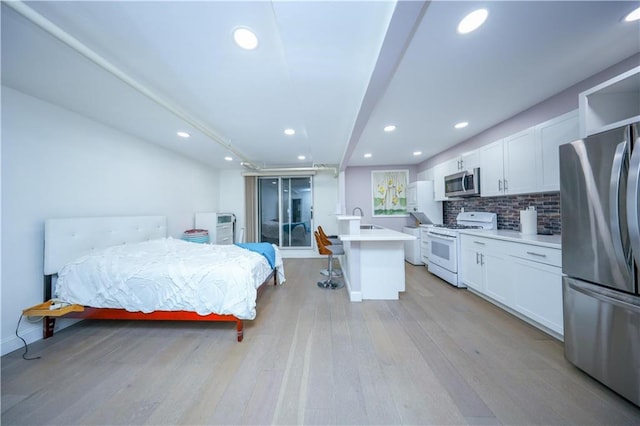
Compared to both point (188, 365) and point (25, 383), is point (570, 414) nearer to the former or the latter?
point (188, 365)

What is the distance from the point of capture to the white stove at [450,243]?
10.6 ft

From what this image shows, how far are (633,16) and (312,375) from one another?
3392 mm

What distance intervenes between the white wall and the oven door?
5028 millimetres

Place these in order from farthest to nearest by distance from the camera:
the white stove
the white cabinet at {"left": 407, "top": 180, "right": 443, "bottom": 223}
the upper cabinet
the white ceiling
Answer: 1. the white cabinet at {"left": 407, "top": 180, "right": 443, "bottom": 223}
2. the white stove
3. the upper cabinet
4. the white ceiling

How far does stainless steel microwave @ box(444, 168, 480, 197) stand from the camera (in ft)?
10.8

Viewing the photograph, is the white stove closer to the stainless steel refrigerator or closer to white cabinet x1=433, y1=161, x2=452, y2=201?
white cabinet x1=433, y1=161, x2=452, y2=201

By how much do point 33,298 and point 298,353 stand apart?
2.76 meters

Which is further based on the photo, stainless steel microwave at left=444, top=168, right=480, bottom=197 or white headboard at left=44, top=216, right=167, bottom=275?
stainless steel microwave at left=444, top=168, right=480, bottom=197

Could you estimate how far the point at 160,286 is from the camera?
2068 millimetres

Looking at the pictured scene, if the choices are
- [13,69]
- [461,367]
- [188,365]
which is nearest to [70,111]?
[13,69]

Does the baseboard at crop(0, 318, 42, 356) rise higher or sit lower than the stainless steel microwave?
lower

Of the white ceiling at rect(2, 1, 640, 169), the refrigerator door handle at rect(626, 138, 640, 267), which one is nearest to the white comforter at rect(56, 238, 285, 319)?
the white ceiling at rect(2, 1, 640, 169)

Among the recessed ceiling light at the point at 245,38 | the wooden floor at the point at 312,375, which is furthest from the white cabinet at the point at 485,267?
the recessed ceiling light at the point at 245,38

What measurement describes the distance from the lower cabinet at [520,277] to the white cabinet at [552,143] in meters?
0.82
